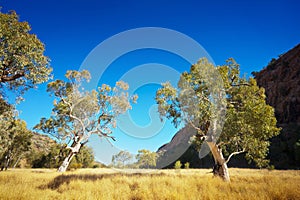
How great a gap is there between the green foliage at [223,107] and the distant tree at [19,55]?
8.19 m

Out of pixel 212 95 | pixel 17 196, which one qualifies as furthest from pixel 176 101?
pixel 17 196

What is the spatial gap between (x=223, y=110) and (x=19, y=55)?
13905mm

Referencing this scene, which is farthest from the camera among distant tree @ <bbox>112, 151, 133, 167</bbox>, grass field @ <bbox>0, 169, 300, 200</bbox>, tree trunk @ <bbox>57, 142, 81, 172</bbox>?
distant tree @ <bbox>112, 151, 133, 167</bbox>

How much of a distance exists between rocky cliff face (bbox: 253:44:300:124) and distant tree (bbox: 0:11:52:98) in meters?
78.5

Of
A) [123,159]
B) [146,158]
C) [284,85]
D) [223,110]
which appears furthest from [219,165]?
[284,85]

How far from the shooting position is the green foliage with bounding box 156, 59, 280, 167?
11594 millimetres

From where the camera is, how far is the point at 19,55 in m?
10.0

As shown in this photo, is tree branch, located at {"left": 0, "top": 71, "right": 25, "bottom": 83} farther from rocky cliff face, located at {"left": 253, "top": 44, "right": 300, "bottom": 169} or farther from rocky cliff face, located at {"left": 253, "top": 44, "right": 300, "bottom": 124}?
rocky cliff face, located at {"left": 253, "top": 44, "right": 300, "bottom": 124}

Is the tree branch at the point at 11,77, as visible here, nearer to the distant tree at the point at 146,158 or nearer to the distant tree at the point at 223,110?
the distant tree at the point at 223,110

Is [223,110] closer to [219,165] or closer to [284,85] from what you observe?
[219,165]

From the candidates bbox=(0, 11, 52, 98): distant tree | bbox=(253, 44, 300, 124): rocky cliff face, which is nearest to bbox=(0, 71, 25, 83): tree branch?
bbox=(0, 11, 52, 98): distant tree

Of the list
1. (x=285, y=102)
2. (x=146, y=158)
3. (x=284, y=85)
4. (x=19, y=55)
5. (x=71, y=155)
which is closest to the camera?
(x=19, y=55)

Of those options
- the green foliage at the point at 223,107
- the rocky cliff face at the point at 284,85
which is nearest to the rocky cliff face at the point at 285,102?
the rocky cliff face at the point at 284,85

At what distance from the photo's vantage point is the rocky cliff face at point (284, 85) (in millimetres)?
64125
